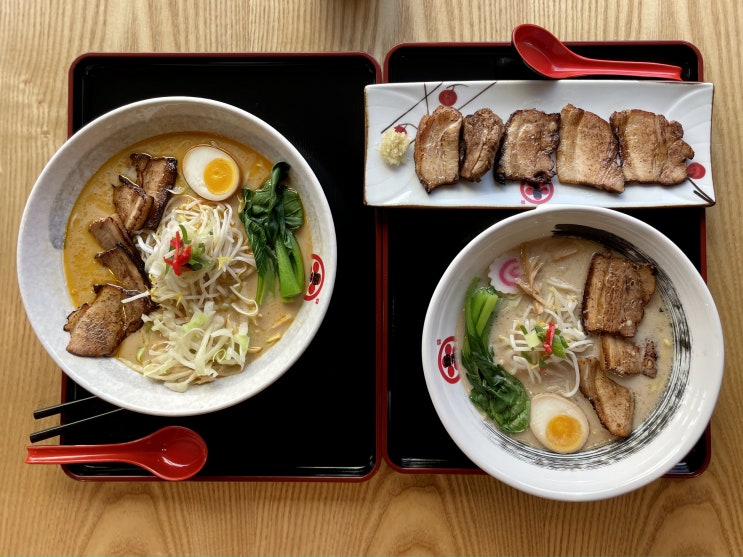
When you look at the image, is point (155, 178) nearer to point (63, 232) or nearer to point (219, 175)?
point (219, 175)

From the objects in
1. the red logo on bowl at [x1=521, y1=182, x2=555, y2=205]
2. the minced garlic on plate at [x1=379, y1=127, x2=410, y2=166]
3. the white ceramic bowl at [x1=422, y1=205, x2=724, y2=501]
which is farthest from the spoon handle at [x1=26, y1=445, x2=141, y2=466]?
the red logo on bowl at [x1=521, y1=182, x2=555, y2=205]

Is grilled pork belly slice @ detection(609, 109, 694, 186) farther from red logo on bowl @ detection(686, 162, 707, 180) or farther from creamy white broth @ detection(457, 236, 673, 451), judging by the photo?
creamy white broth @ detection(457, 236, 673, 451)

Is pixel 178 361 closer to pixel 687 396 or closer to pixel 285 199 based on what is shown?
pixel 285 199

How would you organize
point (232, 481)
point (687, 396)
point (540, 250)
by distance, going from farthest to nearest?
point (232, 481), point (540, 250), point (687, 396)

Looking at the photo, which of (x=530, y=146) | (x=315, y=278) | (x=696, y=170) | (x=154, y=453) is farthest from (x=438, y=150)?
(x=154, y=453)

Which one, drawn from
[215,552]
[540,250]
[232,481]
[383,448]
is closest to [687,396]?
[540,250]

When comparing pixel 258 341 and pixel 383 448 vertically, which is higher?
pixel 258 341

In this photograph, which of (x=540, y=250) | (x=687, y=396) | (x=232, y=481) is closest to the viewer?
(x=687, y=396)
